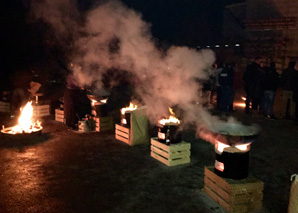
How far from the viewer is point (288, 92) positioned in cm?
1162

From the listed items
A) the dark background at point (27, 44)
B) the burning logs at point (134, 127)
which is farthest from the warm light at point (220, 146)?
the dark background at point (27, 44)

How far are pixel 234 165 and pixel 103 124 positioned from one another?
240 inches

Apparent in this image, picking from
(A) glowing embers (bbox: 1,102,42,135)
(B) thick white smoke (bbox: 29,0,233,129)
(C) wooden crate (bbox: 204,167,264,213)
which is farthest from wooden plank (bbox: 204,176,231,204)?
(A) glowing embers (bbox: 1,102,42,135)

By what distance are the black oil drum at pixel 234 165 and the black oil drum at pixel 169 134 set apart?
Answer: 207 centimetres

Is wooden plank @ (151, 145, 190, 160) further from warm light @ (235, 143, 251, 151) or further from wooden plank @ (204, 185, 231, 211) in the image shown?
warm light @ (235, 143, 251, 151)

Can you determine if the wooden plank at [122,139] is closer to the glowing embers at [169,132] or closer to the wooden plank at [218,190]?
the glowing embers at [169,132]

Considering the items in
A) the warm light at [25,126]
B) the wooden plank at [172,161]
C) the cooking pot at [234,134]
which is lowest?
the wooden plank at [172,161]

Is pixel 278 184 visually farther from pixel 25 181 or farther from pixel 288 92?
pixel 288 92

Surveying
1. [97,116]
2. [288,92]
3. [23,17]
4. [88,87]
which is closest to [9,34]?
[23,17]

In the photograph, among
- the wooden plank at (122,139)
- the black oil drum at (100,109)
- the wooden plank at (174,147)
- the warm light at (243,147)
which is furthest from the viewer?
the black oil drum at (100,109)

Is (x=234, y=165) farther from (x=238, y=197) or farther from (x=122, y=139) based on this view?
(x=122, y=139)

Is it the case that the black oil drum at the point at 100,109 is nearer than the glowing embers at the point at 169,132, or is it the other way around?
the glowing embers at the point at 169,132

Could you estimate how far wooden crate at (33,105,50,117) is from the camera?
483 inches

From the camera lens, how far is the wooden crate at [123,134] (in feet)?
27.5
